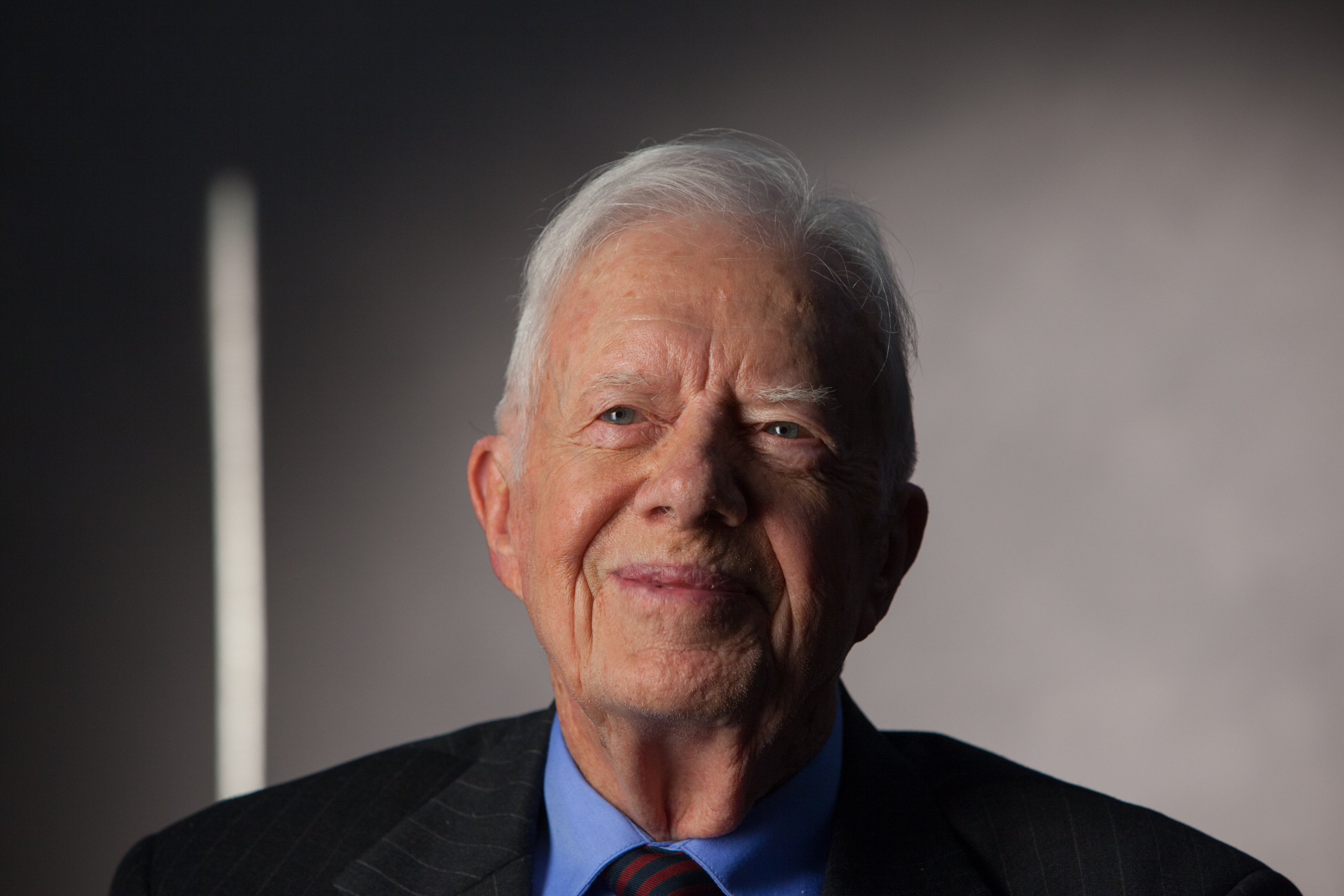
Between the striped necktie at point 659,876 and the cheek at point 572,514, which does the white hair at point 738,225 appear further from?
the striped necktie at point 659,876

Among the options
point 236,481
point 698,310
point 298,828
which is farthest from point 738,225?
point 236,481

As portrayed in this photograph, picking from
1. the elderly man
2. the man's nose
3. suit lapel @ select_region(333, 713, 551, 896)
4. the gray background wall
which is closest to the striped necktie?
the elderly man

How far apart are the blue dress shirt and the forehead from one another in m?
0.50

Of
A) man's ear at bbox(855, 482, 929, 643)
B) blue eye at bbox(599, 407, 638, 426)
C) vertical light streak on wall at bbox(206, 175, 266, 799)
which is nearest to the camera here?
blue eye at bbox(599, 407, 638, 426)

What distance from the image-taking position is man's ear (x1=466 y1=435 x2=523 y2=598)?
1697 millimetres

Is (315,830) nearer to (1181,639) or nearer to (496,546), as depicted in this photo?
(496,546)

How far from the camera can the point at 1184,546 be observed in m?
2.83

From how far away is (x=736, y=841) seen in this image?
1508 mm

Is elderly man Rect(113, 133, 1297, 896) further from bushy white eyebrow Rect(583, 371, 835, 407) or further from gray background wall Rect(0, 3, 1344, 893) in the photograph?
gray background wall Rect(0, 3, 1344, 893)

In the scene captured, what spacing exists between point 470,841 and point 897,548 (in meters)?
0.66

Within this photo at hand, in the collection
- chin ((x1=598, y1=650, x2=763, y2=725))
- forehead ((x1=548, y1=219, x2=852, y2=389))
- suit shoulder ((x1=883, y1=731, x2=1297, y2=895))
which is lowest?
suit shoulder ((x1=883, y1=731, x2=1297, y2=895))

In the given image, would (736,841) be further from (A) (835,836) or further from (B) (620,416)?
(B) (620,416)

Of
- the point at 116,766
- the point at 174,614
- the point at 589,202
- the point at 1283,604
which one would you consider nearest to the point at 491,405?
the point at 174,614

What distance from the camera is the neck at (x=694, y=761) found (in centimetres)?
146
